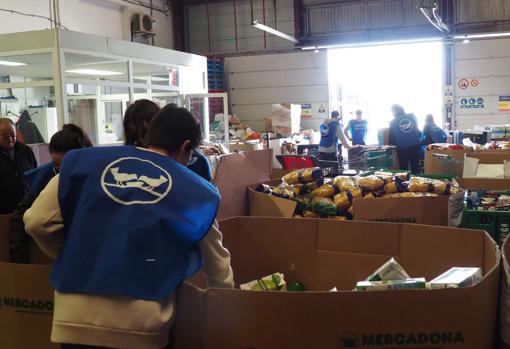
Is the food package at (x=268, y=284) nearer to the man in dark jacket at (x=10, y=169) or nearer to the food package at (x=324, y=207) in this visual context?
the food package at (x=324, y=207)

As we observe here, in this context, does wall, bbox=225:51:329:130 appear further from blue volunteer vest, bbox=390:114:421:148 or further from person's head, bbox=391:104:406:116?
blue volunteer vest, bbox=390:114:421:148

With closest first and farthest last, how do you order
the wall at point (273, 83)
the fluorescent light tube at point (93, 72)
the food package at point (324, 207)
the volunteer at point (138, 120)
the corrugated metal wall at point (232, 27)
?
the volunteer at point (138, 120) → the food package at point (324, 207) → the fluorescent light tube at point (93, 72) → the wall at point (273, 83) → the corrugated metal wall at point (232, 27)

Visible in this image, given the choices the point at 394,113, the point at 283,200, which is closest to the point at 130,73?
the point at 394,113

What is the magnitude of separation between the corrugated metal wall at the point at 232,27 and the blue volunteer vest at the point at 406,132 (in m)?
6.78

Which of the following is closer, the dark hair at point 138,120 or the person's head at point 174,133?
the person's head at point 174,133

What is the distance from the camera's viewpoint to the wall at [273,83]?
12656 millimetres

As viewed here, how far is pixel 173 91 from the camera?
30.3 ft

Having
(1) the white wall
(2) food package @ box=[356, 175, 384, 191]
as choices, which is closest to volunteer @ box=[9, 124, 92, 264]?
(2) food package @ box=[356, 175, 384, 191]

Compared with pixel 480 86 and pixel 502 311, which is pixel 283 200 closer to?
pixel 502 311

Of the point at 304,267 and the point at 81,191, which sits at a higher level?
the point at 81,191

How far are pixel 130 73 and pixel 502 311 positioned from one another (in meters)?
7.41

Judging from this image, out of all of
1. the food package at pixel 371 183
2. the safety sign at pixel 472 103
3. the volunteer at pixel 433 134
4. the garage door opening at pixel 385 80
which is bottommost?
the food package at pixel 371 183

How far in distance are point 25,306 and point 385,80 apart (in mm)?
11954

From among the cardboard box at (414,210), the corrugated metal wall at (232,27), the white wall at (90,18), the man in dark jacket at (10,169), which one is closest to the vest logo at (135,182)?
the cardboard box at (414,210)
